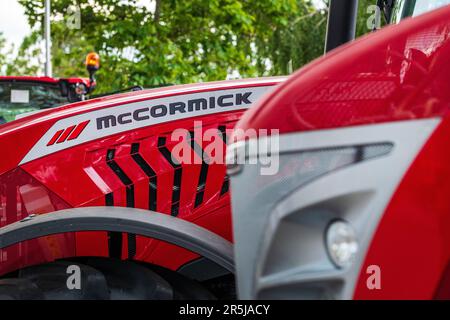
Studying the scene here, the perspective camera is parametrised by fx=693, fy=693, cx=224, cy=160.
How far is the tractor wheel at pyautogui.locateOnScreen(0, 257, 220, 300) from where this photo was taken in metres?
1.77

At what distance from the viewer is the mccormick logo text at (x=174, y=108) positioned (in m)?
2.51

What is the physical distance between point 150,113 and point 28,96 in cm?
544

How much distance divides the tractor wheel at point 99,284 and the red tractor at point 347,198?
452 millimetres

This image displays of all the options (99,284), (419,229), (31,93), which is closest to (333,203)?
(419,229)

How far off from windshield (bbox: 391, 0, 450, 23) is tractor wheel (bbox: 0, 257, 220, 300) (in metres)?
1.38

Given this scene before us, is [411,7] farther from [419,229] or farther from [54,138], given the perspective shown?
[419,229]

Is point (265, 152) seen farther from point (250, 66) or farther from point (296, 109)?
point (250, 66)

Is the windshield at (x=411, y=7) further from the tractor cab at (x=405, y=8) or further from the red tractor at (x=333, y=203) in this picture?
the red tractor at (x=333, y=203)

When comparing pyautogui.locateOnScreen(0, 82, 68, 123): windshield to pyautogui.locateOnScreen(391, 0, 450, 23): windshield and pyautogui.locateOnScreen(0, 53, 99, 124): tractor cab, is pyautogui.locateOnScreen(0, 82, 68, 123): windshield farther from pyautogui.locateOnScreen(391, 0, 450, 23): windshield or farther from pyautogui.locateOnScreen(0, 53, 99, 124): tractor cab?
pyautogui.locateOnScreen(391, 0, 450, 23): windshield

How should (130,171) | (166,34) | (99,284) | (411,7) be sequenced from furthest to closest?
(166,34), (411,7), (130,171), (99,284)

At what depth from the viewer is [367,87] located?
4.71 feet

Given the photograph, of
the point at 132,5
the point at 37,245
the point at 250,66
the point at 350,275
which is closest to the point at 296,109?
the point at 350,275

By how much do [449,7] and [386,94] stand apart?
0.79 ft
